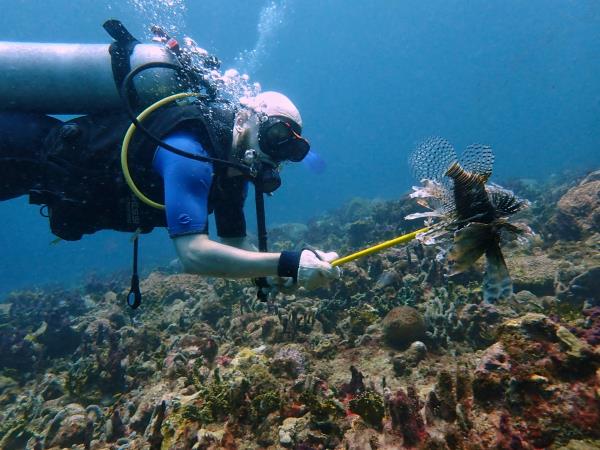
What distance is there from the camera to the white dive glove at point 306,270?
102 inches

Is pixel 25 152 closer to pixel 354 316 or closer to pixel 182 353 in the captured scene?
pixel 182 353

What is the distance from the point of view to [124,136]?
3.34 metres

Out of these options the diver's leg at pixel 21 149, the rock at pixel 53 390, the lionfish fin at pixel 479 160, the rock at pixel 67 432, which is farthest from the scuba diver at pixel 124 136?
A: the rock at pixel 53 390

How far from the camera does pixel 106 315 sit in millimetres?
8766

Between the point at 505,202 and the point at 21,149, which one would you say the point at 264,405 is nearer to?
the point at 505,202

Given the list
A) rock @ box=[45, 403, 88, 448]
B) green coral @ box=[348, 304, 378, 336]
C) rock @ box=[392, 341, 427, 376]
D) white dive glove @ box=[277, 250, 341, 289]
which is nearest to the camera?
white dive glove @ box=[277, 250, 341, 289]

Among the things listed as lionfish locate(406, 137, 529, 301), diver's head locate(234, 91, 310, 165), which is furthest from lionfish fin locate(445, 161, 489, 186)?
diver's head locate(234, 91, 310, 165)

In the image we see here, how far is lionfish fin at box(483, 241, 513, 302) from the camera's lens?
2.04 metres

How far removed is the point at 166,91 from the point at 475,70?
164 meters

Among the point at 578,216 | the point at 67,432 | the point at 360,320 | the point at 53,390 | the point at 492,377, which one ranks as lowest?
the point at 67,432

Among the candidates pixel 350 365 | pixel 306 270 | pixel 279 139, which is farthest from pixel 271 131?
pixel 350 365

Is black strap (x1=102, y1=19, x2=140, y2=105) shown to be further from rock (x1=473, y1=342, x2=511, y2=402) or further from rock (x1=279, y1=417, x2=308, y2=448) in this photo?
rock (x1=473, y1=342, x2=511, y2=402)

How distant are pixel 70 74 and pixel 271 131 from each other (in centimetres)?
220

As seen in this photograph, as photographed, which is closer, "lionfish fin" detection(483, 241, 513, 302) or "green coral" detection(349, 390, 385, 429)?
"lionfish fin" detection(483, 241, 513, 302)
